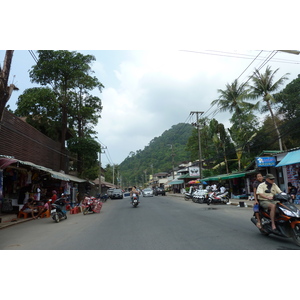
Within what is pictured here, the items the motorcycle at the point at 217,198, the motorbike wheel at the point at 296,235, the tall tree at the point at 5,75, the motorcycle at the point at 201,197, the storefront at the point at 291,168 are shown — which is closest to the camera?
the motorbike wheel at the point at 296,235

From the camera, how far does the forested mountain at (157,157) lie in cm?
7350

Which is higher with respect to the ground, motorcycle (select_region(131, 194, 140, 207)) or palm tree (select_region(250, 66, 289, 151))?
palm tree (select_region(250, 66, 289, 151))

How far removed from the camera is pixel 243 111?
104 feet

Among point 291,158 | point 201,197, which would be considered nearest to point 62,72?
point 201,197

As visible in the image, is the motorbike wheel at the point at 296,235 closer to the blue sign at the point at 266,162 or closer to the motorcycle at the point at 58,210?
the motorcycle at the point at 58,210

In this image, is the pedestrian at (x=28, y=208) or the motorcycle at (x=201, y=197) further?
the motorcycle at (x=201, y=197)

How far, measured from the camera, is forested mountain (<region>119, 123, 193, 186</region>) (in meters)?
73.5

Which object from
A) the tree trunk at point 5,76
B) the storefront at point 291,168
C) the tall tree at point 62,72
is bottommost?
the storefront at point 291,168

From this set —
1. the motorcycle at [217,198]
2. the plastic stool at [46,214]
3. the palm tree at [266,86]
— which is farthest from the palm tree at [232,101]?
the plastic stool at [46,214]

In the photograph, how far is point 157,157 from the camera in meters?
98.5

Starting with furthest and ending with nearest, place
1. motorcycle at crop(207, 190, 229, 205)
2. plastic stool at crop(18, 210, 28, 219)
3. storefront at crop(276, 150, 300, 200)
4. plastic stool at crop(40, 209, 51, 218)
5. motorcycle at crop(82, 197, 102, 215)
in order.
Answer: motorcycle at crop(207, 190, 229, 205)
storefront at crop(276, 150, 300, 200)
motorcycle at crop(82, 197, 102, 215)
plastic stool at crop(40, 209, 51, 218)
plastic stool at crop(18, 210, 28, 219)

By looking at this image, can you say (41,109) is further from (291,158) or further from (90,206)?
(291,158)

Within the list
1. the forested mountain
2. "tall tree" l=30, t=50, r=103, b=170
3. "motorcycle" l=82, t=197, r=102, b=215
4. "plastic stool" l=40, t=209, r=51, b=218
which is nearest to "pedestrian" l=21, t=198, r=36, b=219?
"plastic stool" l=40, t=209, r=51, b=218

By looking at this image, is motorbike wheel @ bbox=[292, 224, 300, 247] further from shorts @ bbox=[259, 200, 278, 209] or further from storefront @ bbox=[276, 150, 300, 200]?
storefront @ bbox=[276, 150, 300, 200]
